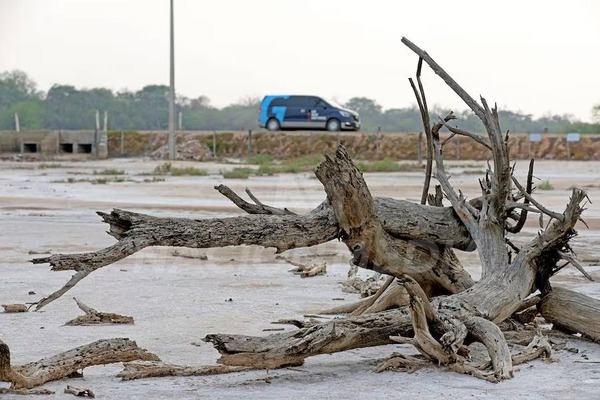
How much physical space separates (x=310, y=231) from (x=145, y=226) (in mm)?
1143

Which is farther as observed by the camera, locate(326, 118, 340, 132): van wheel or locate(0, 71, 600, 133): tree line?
locate(0, 71, 600, 133): tree line

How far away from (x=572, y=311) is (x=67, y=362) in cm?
362

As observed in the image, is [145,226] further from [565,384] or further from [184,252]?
[184,252]

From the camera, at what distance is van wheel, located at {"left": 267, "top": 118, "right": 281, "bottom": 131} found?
173ft

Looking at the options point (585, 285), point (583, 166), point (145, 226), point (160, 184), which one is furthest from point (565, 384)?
point (583, 166)

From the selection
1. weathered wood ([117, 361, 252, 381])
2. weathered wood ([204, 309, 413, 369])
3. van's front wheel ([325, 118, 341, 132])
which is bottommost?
weathered wood ([117, 361, 252, 381])

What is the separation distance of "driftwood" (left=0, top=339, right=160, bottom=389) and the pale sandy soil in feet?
0.32

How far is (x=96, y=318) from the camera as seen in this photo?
9078 millimetres

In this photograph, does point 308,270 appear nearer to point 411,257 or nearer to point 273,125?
point 411,257

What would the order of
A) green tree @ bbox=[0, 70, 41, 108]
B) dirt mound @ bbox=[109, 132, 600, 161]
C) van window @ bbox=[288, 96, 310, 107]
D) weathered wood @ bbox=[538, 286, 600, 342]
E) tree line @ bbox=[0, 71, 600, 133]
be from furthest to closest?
green tree @ bbox=[0, 70, 41, 108] → tree line @ bbox=[0, 71, 600, 133] → van window @ bbox=[288, 96, 310, 107] → dirt mound @ bbox=[109, 132, 600, 161] → weathered wood @ bbox=[538, 286, 600, 342]

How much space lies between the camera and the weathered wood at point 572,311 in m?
8.43

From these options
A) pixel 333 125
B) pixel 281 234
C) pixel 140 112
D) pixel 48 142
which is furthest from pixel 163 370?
pixel 140 112

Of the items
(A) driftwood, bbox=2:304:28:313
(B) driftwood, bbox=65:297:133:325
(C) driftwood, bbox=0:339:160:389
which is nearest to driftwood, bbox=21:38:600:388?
(C) driftwood, bbox=0:339:160:389

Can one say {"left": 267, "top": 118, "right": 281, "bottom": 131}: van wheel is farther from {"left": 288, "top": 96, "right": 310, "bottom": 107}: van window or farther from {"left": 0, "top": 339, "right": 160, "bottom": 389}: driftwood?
{"left": 0, "top": 339, "right": 160, "bottom": 389}: driftwood
